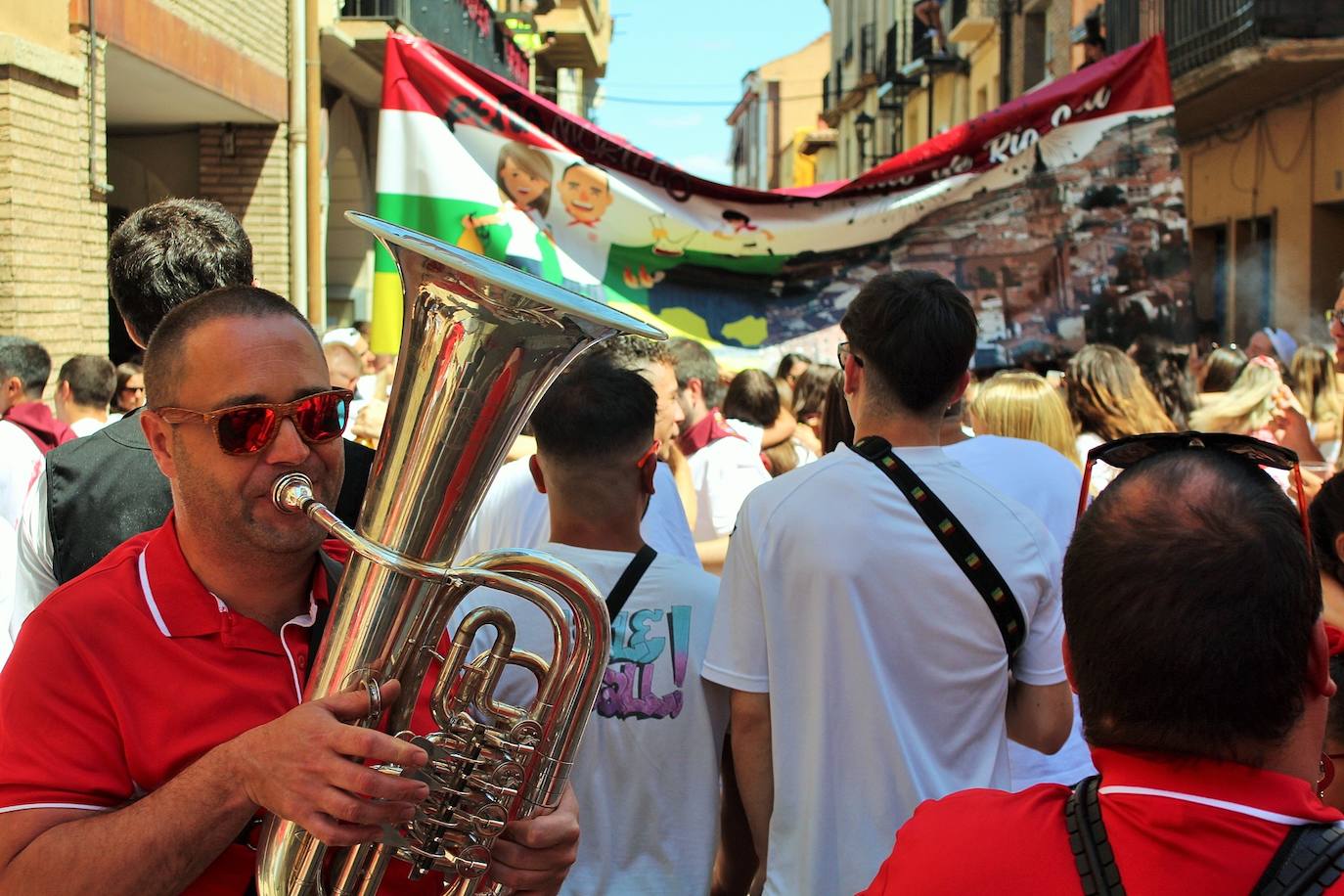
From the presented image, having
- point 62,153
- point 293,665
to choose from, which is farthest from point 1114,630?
point 62,153

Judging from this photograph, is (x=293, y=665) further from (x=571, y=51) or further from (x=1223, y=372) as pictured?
(x=571, y=51)

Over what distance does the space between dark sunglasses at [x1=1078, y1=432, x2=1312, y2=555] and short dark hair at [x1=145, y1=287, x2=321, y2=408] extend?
1103 mm

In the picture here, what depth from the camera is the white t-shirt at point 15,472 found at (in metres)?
4.28

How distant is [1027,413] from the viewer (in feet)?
15.1

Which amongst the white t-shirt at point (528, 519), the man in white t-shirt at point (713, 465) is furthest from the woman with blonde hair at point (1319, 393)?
the white t-shirt at point (528, 519)

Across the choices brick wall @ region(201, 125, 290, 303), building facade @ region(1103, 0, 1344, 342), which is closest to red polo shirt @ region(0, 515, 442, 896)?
brick wall @ region(201, 125, 290, 303)

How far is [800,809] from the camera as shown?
2633 millimetres

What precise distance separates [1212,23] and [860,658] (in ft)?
44.2

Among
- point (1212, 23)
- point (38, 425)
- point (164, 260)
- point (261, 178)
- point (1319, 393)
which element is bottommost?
point (38, 425)

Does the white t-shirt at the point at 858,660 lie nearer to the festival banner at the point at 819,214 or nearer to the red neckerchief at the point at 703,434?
the red neckerchief at the point at 703,434

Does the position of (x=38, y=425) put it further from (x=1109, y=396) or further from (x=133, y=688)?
(x=1109, y=396)

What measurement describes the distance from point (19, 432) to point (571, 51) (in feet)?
94.9

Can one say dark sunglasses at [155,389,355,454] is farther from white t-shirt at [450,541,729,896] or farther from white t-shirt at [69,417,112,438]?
white t-shirt at [69,417,112,438]

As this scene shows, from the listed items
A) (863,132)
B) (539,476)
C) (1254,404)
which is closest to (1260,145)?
(1254,404)
